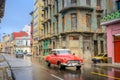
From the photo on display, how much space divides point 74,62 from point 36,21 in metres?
77.7

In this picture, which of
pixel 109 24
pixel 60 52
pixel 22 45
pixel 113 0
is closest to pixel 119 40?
pixel 109 24

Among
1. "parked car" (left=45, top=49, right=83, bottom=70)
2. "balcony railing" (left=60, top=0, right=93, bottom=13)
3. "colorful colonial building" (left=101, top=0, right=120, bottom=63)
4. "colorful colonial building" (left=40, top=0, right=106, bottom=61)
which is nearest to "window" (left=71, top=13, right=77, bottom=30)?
"colorful colonial building" (left=40, top=0, right=106, bottom=61)

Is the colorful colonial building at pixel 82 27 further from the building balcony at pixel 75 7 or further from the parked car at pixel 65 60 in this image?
the parked car at pixel 65 60

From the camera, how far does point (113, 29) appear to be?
35.1 metres

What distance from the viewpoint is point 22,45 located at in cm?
14488

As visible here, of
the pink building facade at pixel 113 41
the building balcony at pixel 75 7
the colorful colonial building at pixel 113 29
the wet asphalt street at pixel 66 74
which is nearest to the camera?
the wet asphalt street at pixel 66 74

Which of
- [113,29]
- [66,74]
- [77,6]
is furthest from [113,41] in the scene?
[77,6]

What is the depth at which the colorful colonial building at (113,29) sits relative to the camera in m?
33.9

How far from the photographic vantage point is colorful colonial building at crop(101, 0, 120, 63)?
33.9 meters

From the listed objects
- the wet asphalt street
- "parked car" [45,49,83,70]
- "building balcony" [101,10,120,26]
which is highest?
"building balcony" [101,10,120,26]

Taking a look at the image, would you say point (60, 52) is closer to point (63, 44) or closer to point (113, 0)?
point (113, 0)

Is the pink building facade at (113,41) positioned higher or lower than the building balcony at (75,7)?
lower

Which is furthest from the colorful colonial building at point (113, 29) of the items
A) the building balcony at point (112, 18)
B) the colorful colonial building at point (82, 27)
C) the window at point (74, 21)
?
the window at point (74, 21)

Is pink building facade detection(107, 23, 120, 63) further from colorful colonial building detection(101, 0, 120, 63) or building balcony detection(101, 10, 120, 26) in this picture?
building balcony detection(101, 10, 120, 26)
